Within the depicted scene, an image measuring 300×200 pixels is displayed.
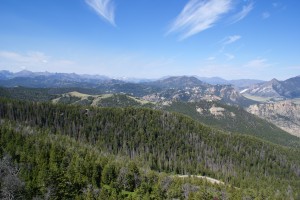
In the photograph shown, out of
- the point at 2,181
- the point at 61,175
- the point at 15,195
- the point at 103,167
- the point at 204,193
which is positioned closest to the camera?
the point at 15,195

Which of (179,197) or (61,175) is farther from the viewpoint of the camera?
(179,197)

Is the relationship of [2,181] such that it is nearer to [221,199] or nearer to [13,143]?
A: [13,143]

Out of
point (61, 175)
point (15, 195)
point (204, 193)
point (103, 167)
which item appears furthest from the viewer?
point (103, 167)

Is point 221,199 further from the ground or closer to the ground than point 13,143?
closer to the ground

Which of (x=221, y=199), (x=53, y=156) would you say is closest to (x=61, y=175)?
(x=53, y=156)

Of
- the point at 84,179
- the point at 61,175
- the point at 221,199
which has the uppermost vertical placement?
the point at 61,175

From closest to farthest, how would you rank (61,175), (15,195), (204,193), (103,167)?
(15,195), (61,175), (204,193), (103,167)

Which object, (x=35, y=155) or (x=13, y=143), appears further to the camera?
(x=13, y=143)

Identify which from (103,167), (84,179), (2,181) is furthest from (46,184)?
(103,167)

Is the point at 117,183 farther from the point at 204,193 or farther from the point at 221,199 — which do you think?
the point at 221,199
